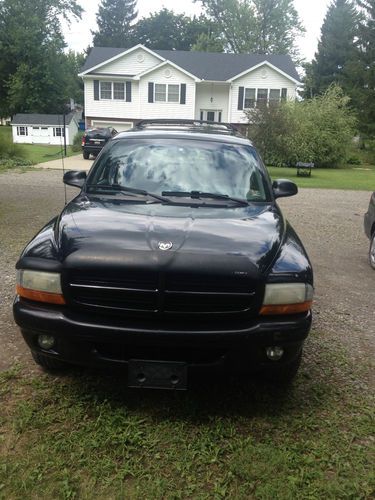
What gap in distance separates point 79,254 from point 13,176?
53.2 ft

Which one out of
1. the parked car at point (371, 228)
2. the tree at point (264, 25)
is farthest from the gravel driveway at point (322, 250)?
the tree at point (264, 25)

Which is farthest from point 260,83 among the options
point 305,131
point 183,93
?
point 305,131

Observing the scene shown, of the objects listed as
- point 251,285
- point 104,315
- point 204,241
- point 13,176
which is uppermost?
point 204,241

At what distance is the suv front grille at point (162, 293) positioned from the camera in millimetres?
2758

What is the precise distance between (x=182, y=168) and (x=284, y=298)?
6.00 feet

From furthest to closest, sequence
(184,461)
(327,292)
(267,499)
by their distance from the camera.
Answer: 1. (327,292)
2. (184,461)
3. (267,499)

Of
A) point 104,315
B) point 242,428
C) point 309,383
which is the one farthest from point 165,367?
point 309,383

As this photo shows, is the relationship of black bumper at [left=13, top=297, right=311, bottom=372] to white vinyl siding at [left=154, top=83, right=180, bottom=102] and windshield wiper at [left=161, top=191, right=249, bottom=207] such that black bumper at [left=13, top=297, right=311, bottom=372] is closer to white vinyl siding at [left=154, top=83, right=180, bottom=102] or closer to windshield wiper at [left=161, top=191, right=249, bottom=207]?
windshield wiper at [left=161, top=191, right=249, bottom=207]

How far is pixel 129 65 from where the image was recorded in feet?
119

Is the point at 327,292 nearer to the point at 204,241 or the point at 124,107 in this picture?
the point at 204,241

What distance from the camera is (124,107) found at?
36156 mm

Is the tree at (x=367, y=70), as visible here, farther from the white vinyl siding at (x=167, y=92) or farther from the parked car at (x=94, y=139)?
the parked car at (x=94, y=139)

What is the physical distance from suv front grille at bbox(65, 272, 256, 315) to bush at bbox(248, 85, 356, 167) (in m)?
21.8

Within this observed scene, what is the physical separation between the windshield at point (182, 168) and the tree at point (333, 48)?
47.7 metres
